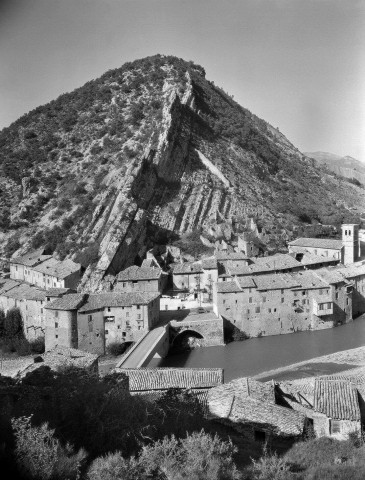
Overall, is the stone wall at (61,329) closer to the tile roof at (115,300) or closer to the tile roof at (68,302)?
the tile roof at (68,302)

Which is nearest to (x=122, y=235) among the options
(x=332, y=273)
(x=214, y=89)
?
(x=332, y=273)

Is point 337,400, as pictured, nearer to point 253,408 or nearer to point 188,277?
point 253,408

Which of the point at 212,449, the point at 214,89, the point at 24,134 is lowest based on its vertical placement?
the point at 212,449

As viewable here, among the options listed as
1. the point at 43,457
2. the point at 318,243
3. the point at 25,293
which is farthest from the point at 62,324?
the point at 318,243

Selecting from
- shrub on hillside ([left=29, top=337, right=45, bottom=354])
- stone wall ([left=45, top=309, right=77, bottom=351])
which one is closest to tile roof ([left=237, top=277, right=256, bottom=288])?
stone wall ([left=45, top=309, right=77, bottom=351])

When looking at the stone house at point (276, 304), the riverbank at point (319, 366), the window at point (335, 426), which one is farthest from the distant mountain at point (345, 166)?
the window at point (335, 426)

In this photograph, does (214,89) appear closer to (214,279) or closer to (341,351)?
(214,279)
